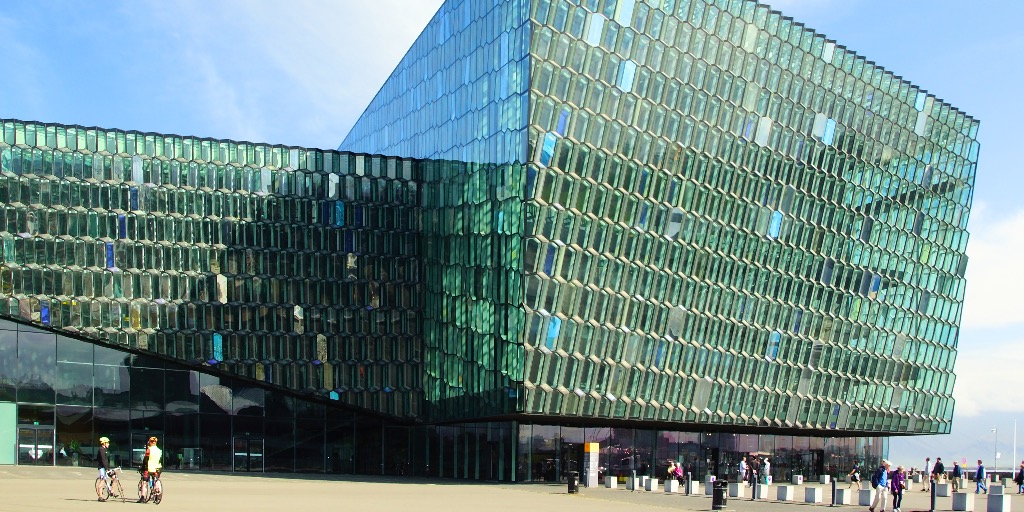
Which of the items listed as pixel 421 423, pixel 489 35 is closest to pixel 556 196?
pixel 489 35

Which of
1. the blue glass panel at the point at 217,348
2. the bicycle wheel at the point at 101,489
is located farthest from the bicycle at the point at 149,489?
the blue glass panel at the point at 217,348

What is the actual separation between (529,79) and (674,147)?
991 centimetres

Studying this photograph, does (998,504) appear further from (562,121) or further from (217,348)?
(217,348)

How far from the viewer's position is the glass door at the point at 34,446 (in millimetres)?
62719

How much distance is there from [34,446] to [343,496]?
89.9 feet

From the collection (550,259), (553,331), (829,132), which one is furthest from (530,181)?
(829,132)

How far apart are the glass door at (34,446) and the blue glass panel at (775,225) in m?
40.6

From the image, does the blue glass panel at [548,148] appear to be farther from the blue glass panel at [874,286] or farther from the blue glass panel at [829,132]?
the blue glass panel at [874,286]

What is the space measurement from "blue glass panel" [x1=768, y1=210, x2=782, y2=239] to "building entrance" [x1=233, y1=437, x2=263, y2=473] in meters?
31.1

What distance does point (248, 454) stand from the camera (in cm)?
6794

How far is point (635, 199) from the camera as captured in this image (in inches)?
2370

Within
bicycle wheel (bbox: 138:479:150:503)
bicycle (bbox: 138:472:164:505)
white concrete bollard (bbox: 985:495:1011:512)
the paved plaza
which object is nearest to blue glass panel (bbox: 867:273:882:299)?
the paved plaza

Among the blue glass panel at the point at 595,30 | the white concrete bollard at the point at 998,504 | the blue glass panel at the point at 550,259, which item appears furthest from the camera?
the blue glass panel at the point at 595,30

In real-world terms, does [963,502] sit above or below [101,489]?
below
